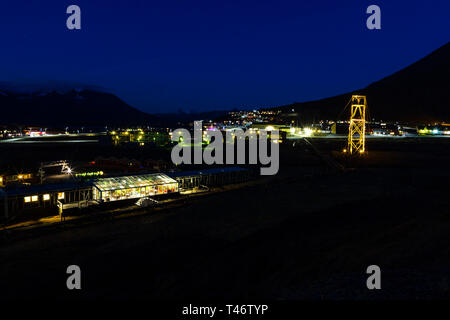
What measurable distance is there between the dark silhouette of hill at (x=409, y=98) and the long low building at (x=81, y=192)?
109121 millimetres

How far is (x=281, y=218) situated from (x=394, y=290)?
783cm

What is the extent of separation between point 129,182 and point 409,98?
159 metres

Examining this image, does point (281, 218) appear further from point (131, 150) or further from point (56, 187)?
point (131, 150)

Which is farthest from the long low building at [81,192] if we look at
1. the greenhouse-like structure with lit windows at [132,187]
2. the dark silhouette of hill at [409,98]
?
the dark silhouette of hill at [409,98]

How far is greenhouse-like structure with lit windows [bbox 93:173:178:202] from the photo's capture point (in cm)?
1775

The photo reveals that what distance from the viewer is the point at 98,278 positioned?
9.34 m

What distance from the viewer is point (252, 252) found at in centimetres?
1055

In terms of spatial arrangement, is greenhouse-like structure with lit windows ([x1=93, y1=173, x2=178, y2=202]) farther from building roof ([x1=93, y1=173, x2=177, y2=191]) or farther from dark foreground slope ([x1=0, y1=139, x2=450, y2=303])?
dark foreground slope ([x1=0, y1=139, x2=450, y2=303])

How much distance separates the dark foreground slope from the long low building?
9.33ft

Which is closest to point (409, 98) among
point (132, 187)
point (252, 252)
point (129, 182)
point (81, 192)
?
point (129, 182)

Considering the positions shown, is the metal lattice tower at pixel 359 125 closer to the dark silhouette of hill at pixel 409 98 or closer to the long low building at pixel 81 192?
the long low building at pixel 81 192

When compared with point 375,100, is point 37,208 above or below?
below

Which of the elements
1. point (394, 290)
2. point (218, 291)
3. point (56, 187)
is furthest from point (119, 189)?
point (394, 290)

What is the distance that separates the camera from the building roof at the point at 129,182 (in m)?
18.2
